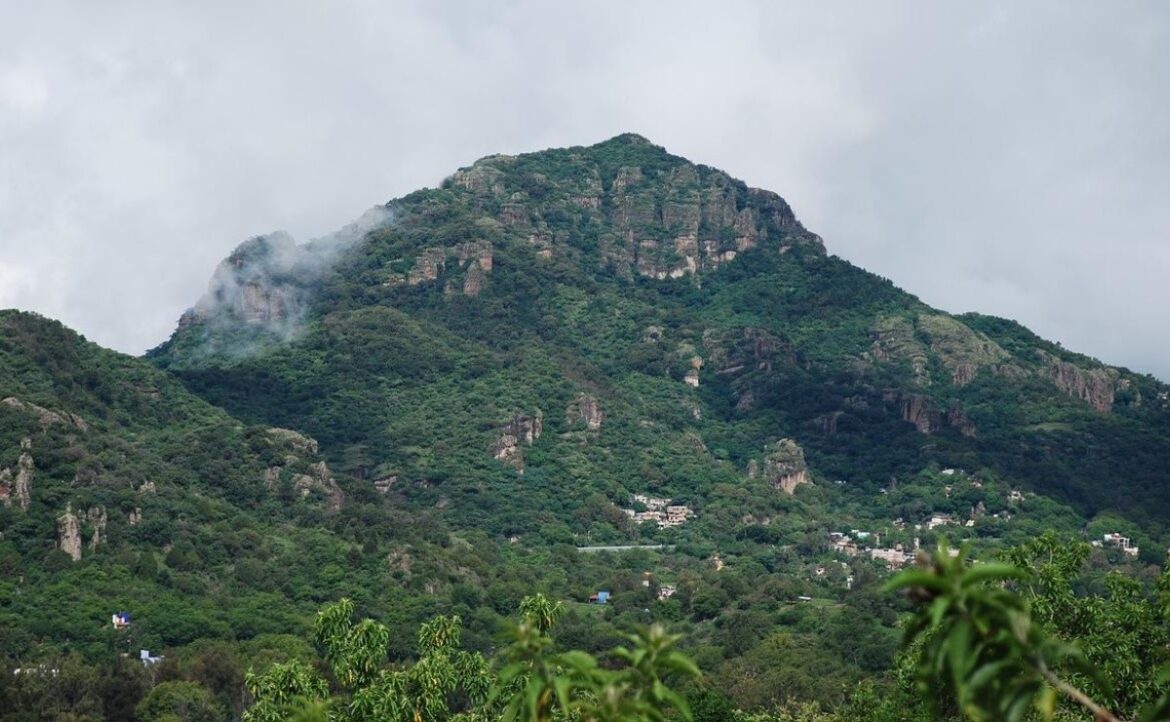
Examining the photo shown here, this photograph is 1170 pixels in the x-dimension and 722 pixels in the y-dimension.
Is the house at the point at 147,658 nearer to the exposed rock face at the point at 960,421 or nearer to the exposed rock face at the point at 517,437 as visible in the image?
the exposed rock face at the point at 517,437

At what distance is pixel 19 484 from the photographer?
4063 inches

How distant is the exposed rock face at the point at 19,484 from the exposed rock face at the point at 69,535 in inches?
160

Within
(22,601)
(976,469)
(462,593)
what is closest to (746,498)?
(976,469)

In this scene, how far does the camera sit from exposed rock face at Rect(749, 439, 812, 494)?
16775 cm

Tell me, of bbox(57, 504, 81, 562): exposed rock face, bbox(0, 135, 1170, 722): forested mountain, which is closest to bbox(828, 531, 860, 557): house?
bbox(0, 135, 1170, 722): forested mountain

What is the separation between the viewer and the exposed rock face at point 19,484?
102562mm

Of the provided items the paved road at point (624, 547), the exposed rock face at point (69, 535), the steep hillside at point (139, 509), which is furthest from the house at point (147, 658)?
the paved road at point (624, 547)

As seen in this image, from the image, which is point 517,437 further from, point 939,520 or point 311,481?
point 939,520

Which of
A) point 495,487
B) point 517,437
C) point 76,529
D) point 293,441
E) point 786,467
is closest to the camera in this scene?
point 76,529

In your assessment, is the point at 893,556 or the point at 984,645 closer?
the point at 984,645

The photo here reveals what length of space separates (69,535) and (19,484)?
21.5ft

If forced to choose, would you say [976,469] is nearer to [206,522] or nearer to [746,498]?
[746,498]

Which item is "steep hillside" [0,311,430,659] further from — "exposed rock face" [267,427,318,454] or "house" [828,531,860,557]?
Result: "house" [828,531,860,557]

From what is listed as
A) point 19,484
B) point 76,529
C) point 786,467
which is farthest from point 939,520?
point 19,484
